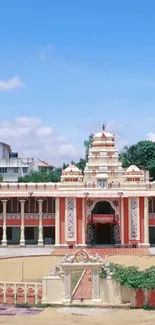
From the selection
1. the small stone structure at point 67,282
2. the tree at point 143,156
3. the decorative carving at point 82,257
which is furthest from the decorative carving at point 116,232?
the tree at point 143,156

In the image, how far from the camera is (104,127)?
46.4 metres

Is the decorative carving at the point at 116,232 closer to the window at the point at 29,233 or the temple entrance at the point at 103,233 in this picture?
the temple entrance at the point at 103,233

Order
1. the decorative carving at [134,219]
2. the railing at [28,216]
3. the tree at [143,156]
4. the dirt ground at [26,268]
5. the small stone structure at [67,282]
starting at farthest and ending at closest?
1. the tree at [143,156]
2. the railing at [28,216]
3. the decorative carving at [134,219]
4. the dirt ground at [26,268]
5. the small stone structure at [67,282]

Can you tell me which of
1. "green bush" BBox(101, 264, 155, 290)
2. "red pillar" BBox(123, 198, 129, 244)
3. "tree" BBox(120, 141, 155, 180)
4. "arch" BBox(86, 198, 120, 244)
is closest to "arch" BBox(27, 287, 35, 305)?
"green bush" BBox(101, 264, 155, 290)

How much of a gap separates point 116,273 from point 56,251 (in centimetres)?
1934

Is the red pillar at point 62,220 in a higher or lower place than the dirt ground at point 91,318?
higher

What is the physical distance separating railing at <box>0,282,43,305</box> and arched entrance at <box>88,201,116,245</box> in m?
20.0

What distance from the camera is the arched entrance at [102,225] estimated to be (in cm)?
4212

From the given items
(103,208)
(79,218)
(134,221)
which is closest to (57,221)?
(79,218)

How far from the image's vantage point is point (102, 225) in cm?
4369

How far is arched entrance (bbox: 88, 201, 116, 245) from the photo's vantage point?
42.1m

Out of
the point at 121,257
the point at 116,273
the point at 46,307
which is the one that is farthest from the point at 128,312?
the point at 121,257

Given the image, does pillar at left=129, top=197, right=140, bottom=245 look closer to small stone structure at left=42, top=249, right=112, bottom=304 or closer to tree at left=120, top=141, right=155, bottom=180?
small stone structure at left=42, top=249, right=112, bottom=304

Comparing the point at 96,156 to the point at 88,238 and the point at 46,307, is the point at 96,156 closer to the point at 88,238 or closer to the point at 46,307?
the point at 88,238
